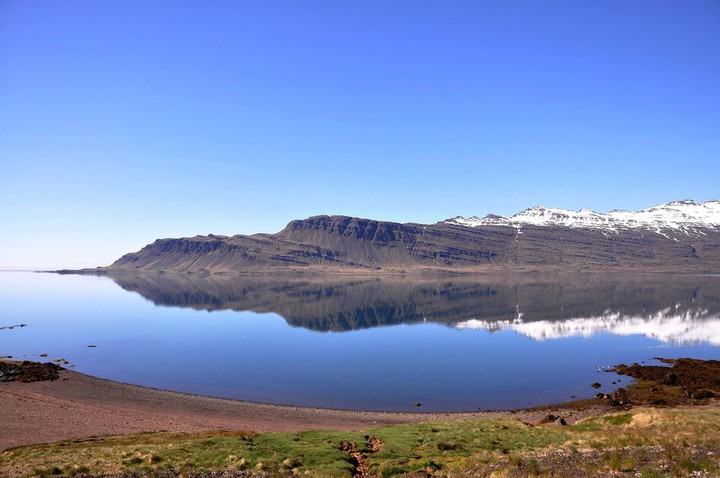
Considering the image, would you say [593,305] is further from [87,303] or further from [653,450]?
[87,303]

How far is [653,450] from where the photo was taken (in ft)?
62.5

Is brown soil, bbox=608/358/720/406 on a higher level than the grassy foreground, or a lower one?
lower

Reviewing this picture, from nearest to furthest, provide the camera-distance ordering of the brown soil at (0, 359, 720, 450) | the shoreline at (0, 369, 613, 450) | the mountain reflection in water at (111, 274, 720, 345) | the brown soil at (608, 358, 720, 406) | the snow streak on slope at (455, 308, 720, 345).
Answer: the shoreline at (0, 369, 613, 450)
the brown soil at (0, 359, 720, 450)
the brown soil at (608, 358, 720, 406)
the snow streak on slope at (455, 308, 720, 345)
the mountain reflection in water at (111, 274, 720, 345)

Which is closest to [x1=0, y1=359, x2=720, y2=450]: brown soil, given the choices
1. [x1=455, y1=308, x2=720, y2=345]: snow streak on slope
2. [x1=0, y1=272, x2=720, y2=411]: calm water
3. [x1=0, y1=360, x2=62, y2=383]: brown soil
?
[x1=0, y1=360, x2=62, y2=383]: brown soil

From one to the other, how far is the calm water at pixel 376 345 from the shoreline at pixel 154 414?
449 cm

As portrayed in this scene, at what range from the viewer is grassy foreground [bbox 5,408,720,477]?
58.7 ft

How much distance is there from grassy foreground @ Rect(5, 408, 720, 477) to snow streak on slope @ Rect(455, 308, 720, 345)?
7927 centimetres

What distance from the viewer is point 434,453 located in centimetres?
2245

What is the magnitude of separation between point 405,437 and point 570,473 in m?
11.9

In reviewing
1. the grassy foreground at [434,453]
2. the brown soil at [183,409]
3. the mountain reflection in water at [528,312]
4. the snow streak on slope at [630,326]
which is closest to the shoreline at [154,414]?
the brown soil at [183,409]

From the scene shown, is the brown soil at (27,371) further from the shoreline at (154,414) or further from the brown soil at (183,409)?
the shoreline at (154,414)

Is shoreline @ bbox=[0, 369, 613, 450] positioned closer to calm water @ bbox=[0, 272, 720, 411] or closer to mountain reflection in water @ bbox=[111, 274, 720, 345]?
calm water @ bbox=[0, 272, 720, 411]

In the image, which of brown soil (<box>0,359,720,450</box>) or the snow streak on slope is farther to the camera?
the snow streak on slope

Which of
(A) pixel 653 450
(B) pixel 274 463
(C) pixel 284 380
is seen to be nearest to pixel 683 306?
(C) pixel 284 380
